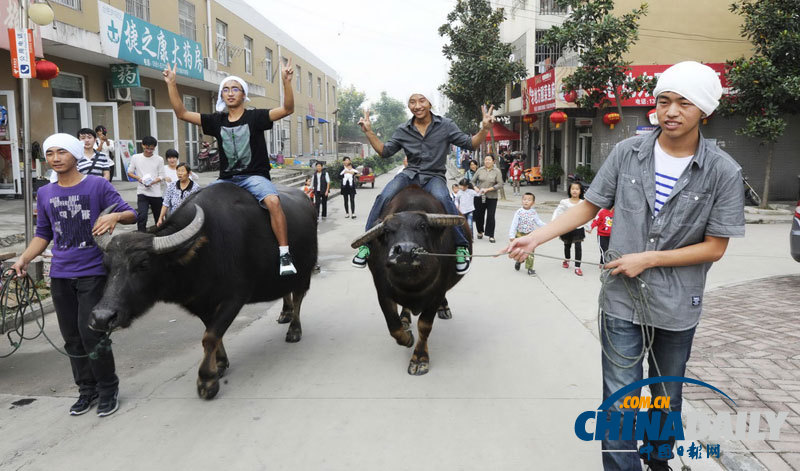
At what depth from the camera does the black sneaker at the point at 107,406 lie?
4027 millimetres

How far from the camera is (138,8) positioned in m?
18.2

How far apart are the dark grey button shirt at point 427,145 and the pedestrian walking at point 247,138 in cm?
122

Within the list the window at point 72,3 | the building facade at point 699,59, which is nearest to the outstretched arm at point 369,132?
the window at point 72,3

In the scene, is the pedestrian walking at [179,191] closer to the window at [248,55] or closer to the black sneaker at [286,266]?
the black sneaker at [286,266]

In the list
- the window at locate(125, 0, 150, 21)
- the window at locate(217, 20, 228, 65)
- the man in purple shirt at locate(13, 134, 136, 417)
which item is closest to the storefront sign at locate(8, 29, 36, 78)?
the man in purple shirt at locate(13, 134, 136, 417)

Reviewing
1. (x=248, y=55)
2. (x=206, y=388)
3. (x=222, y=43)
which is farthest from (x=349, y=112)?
(x=206, y=388)

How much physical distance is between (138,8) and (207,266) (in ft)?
56.2

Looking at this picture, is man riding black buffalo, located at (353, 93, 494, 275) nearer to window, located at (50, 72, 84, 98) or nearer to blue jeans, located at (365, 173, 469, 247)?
blue jeans, located at (365, 173, 469, 247)

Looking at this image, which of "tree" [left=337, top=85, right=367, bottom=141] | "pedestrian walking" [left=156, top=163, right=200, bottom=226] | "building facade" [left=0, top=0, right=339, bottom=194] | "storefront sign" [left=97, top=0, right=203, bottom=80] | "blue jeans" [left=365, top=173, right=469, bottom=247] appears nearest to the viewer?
"blue jeans" [left=365, top=173, right=469, bottom=247]

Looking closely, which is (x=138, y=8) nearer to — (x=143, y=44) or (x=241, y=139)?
(x=143, y=44)

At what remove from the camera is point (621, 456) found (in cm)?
266

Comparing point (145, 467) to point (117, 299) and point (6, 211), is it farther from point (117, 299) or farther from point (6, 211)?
point (6, 211)

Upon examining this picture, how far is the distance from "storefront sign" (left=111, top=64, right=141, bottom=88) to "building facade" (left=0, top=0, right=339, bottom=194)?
28mm

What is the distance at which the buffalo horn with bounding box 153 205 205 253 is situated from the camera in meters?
3.86
